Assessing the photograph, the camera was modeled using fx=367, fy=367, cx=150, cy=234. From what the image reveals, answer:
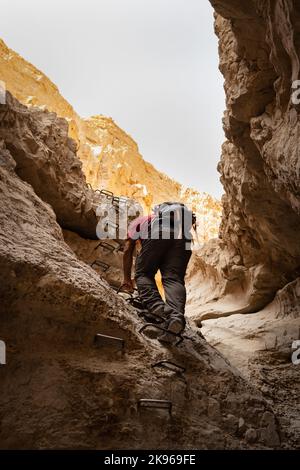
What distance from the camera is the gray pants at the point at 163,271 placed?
414 centimetres

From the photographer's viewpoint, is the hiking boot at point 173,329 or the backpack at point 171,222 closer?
the hiking boot at point 173,329

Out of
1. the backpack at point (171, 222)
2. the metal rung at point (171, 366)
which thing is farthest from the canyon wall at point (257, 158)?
the metal rung at point (171, 366)

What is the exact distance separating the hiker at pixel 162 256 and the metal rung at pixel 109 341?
73cm

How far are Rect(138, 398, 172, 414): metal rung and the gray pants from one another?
3.97ft

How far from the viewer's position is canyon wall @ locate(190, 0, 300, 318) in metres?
4.27

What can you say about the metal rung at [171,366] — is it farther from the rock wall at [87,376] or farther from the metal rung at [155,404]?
the metal rung at [155,404]

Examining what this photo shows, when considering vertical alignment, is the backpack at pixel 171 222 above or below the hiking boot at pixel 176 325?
above

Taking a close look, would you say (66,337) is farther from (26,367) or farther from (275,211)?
(275,211)

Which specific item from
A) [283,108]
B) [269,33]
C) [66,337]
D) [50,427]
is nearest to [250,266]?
[283,108]

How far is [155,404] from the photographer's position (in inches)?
112

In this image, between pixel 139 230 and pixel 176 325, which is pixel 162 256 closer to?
pixel 139 230

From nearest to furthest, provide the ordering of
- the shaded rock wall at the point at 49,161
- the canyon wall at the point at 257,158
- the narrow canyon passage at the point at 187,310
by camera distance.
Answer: the narrow canyon passage at the point at 187,310, the canyon wall at the point at 257,158, the shaded rock wall at the point at 49,161

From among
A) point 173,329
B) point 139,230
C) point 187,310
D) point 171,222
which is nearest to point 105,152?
point 187,310

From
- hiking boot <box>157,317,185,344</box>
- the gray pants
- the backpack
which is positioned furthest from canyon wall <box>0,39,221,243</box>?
hiking boot <box>157,317,185,344</box>
